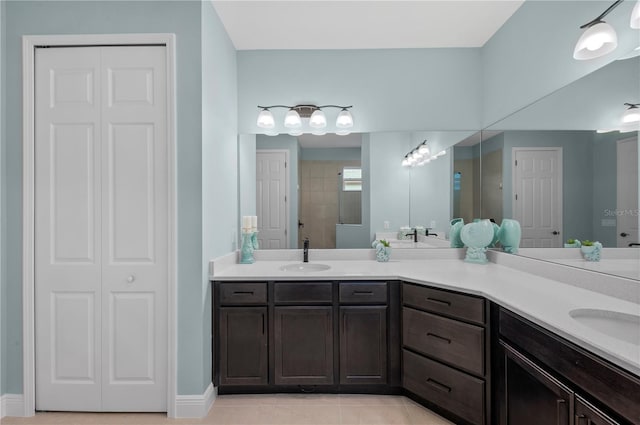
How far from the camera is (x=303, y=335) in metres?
2.14

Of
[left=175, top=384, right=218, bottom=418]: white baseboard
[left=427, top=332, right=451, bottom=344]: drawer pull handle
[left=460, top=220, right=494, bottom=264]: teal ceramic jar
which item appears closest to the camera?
[left=427, top=332, right=451, bottom=344]: drawer pull handle

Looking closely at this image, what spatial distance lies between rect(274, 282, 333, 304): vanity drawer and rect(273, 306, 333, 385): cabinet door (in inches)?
2.0

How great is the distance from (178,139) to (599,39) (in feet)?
7.55

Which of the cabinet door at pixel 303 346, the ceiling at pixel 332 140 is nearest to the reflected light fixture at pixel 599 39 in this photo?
the ceiling at pixel 332 140

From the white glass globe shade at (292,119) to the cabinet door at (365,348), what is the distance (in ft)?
5.27

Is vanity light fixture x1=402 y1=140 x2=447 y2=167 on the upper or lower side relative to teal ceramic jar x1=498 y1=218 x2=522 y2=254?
upper

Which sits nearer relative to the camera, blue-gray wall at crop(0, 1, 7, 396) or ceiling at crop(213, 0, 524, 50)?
blue-gray wall at crop(0, 1, 7, 396)

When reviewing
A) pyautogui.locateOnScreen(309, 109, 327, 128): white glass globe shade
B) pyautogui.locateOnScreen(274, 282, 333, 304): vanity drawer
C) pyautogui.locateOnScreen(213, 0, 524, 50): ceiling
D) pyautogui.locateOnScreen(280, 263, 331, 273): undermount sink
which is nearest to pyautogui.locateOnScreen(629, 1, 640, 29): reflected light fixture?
pyautogui.locateOnScreen(213, 0, 524, 50): ceiling

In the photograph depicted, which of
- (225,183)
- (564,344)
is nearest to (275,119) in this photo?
(225,183)

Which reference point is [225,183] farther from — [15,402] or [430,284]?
[15,402]

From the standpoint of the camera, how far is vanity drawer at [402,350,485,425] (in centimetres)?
173

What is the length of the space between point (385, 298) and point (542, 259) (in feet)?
3.40

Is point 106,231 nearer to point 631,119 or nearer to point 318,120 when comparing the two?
point 318,120

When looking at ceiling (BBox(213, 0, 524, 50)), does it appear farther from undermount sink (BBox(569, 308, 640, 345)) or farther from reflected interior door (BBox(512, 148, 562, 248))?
undermount sink (BBox(569, 308, 640, 345))
